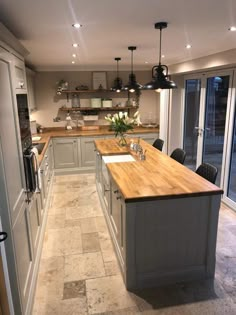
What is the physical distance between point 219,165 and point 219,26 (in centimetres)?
282

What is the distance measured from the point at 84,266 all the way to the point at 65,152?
318cm

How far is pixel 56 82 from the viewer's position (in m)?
5.77

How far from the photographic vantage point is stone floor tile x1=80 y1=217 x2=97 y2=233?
340 centimetres

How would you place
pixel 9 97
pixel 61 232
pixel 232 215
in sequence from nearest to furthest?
pixel 9 97
pixel 61 232
pixel 232 215

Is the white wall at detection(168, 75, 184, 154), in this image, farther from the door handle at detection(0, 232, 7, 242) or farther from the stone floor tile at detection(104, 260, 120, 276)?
the door handle at detection(0, 232, 7, 242)

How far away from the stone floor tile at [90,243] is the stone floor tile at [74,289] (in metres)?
0.52

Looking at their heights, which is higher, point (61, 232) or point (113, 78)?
point (113, 78)

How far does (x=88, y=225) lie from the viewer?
3.53 metres

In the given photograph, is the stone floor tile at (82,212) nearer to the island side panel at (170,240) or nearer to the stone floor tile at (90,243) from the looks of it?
the stone floor tile at (90,243)

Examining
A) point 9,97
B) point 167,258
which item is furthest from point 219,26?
point 167,258

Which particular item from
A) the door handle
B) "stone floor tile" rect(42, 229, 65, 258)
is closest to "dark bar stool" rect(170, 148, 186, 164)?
"stone floor tile" rect(42, 229, 65, 258)

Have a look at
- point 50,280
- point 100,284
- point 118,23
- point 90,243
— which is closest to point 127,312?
point 100,284

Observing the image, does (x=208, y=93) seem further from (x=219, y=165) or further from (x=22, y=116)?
(x=22, y=116)

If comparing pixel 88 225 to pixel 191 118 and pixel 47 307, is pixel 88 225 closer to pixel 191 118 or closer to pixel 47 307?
pixel 47 307
